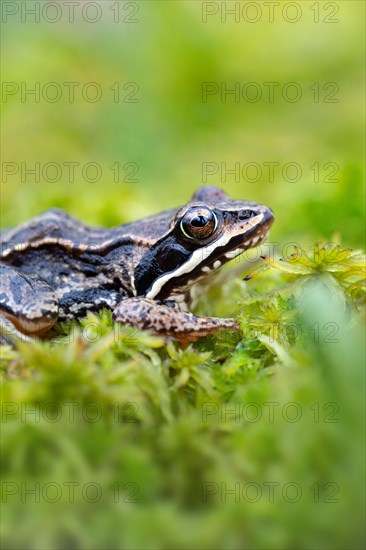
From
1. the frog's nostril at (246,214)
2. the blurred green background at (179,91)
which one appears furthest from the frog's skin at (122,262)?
the blurred green background at (179,91)

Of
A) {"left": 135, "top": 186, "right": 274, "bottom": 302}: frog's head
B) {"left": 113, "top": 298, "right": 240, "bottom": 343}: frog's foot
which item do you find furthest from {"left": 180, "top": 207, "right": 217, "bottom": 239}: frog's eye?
{"left": 113, "top": 298, "right": 240, "bottom": 343}: frog's foot

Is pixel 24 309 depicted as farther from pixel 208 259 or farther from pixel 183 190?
pixel 183 190

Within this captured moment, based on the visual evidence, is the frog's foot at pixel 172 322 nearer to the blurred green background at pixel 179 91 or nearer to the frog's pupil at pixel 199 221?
the frog's pupil at pixel 199 221

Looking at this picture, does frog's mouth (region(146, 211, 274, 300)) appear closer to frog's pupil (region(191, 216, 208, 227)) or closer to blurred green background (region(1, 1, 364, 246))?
frog's pupil (region(191, 216, 208, 227))

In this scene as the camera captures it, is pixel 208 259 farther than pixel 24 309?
Yes

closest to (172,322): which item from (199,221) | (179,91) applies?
(199,221)

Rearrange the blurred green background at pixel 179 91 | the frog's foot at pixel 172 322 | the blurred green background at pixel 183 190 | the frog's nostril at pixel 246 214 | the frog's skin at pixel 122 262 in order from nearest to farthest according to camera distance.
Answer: the blurred green background at pixel 183 190 → the frog's foot at pixel 172 322 → the frog's skin at pixel 122 262 → the frog's nostril at pixel 246 214 → the blurred green background at pixel 179 91

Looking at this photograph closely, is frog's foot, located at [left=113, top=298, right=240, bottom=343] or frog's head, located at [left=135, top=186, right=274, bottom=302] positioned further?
frog's head, located at [left=135, top=186, right=274, bottom=302]

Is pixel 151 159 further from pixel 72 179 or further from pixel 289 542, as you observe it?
pixel 289 542
